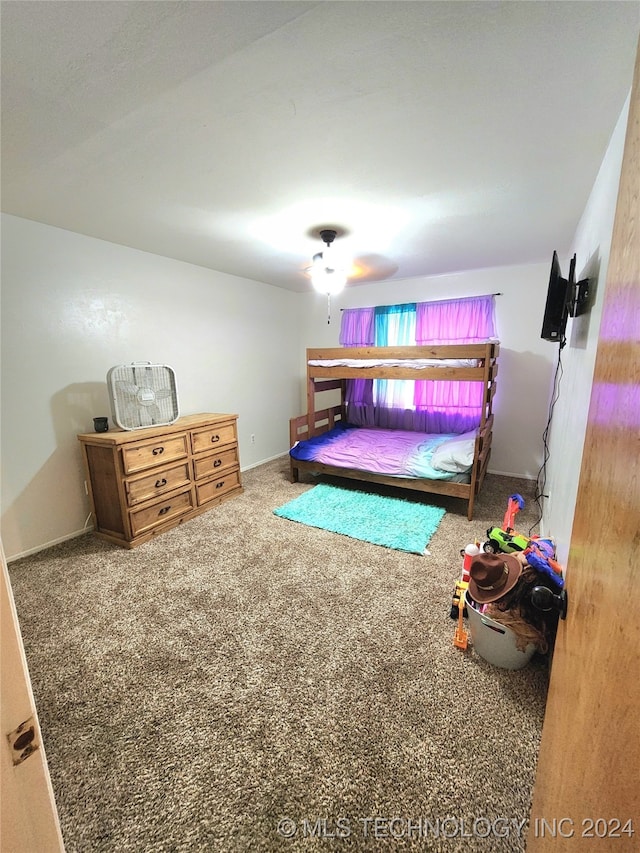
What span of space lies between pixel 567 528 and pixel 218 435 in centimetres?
265

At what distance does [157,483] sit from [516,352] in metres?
3.78

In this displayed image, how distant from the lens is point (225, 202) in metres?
1.91

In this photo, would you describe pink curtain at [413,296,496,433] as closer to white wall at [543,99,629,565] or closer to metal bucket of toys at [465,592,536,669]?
white wall at [543,99,629,565]

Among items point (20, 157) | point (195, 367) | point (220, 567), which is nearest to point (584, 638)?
point (220, 567)

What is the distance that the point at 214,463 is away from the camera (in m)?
3.04

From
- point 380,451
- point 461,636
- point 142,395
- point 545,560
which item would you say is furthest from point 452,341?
point 142,395

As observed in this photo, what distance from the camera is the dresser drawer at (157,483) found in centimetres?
236

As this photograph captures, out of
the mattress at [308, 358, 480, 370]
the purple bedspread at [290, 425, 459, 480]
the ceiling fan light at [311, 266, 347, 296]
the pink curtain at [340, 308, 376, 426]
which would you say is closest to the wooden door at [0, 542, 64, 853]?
the ceiling fan light at [311, 266, 347, 296]

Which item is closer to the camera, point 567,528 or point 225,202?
point 567,528

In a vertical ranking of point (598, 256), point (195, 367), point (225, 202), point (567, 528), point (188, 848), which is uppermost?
point (225, 202)

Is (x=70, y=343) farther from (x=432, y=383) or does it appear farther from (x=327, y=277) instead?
(x=432, y=383)

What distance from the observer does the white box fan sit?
8.00 feet

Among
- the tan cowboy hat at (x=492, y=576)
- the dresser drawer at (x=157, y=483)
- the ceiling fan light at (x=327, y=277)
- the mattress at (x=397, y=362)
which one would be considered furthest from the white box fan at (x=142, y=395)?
the tan cowboy hat at (x=492, y=576)

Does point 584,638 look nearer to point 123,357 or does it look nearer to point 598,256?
point 598,256
